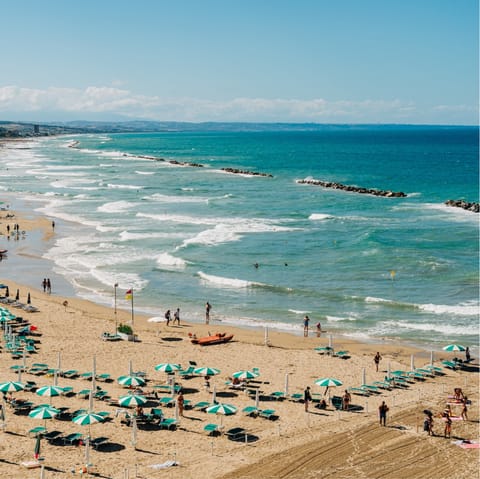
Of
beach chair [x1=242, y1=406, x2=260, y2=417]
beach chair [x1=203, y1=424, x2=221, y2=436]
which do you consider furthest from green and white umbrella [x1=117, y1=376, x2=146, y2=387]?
beach chair [x1=242, y1=406, x2=260, y2=417]

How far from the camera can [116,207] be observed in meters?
74.4

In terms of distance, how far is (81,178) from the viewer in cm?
10762

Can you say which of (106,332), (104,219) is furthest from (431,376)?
(104,219)

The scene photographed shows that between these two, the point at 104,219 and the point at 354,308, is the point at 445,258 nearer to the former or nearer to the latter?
the point at 354,308

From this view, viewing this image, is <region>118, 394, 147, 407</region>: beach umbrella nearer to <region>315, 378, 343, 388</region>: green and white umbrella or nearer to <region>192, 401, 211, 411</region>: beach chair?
<region>192, 401, 211, 411</region>: beach chair

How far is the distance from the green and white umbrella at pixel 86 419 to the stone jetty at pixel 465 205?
6059 cm

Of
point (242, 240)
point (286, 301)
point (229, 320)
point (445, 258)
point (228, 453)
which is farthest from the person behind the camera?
point (242, 240)

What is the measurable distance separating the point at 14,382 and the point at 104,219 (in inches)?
1692

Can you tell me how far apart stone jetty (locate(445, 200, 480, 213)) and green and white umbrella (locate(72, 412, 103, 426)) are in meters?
60.6

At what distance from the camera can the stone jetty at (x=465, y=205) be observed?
7376cm

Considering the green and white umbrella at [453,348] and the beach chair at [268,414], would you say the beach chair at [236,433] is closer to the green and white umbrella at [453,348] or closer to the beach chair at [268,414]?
the beach chair at [268,414]

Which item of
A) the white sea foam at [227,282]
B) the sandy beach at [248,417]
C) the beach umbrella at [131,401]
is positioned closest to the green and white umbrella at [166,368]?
the sandy beach at [248,417]

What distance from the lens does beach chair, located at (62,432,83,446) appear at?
20.4 m

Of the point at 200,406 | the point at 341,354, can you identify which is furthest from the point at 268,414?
the point at 341,354
